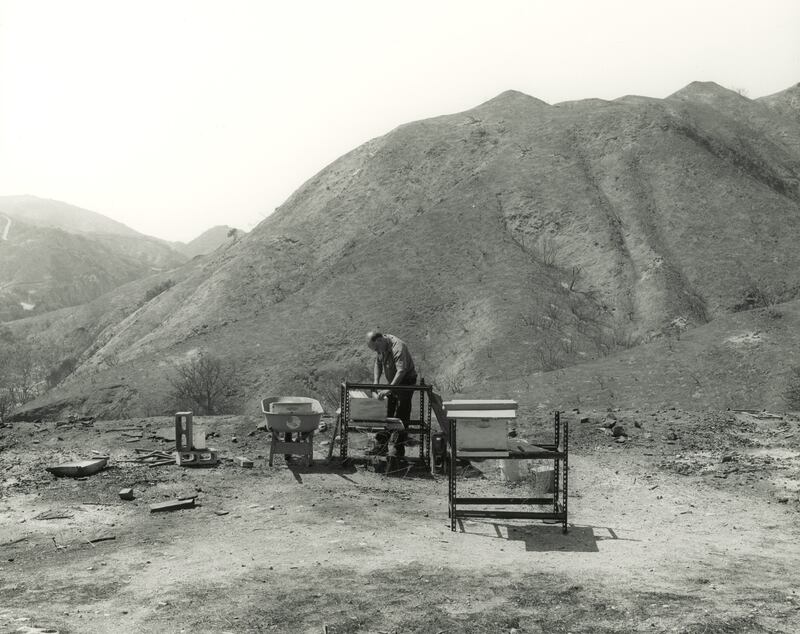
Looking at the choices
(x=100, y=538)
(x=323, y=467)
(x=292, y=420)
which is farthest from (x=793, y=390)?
(x=100, y=538)

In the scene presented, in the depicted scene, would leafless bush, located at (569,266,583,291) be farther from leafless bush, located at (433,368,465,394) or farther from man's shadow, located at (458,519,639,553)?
man's shadow, located at (458,519,639,553)

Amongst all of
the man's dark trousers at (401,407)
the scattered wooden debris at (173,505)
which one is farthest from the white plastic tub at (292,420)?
the scattered wooden debris at (173,505)

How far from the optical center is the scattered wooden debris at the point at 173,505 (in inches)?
342

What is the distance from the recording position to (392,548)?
7.31 m

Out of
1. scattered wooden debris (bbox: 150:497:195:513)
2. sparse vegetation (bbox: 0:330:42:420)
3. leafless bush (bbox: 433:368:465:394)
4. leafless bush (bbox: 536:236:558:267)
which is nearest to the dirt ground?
scattered wooden debris (bbox: 150:497:195:513)

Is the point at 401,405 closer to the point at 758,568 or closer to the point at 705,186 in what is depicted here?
the point at 758,568

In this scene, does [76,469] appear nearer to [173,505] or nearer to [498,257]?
[173,505]

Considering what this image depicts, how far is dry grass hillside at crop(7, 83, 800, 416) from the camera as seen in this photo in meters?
30.7

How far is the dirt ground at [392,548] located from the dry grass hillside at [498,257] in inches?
437

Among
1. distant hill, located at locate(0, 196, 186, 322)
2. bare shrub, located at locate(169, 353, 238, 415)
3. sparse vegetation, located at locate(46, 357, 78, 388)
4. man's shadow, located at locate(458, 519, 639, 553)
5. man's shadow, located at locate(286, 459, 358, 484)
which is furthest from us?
distant hill, located at locate(0, 196, 186, 322)

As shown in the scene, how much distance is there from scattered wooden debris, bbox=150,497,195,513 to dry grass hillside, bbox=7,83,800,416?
13.8m

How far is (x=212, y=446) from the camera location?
12344mm

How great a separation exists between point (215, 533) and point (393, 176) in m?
39.8

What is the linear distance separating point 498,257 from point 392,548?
3074 cm
